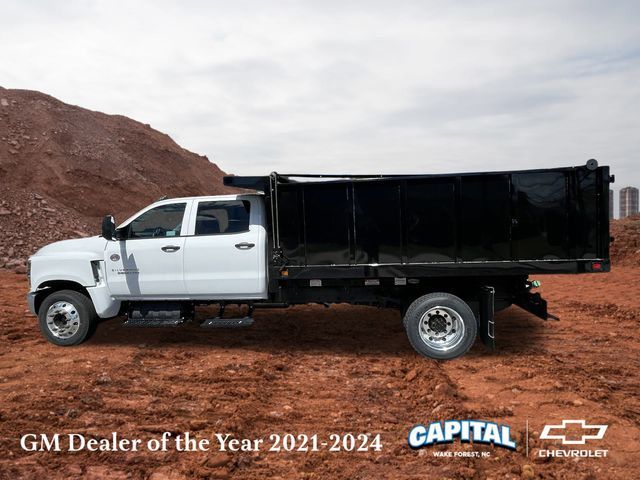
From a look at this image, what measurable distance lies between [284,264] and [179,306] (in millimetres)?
1730

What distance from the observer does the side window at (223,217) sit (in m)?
6.55

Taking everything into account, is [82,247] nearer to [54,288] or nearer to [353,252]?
[54,288]

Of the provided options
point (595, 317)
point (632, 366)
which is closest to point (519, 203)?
point (632, 366)

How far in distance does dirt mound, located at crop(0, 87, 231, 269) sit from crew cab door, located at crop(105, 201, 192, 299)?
41.7ft

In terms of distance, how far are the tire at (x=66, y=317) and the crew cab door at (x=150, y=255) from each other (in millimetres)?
499

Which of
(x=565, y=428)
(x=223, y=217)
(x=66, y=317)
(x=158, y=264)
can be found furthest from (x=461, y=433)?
(x=66, y=317)

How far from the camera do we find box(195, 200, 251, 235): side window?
6.55 m

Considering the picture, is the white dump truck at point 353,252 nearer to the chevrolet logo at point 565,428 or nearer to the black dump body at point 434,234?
the black dump body at point 434,234

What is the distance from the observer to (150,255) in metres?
6.66

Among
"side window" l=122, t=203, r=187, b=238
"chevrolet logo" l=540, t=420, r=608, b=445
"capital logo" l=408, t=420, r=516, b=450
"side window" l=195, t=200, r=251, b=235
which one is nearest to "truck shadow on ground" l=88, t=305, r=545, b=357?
"side window" l=122, t=203, r=187, b=238

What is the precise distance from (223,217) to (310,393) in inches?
110

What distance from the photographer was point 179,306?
22.0ft

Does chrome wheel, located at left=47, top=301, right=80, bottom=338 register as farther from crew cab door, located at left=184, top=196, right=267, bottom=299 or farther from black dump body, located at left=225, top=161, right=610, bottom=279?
black dump body, located at left=225, top=161, right=610, bottom=279

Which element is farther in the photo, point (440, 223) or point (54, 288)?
point (54, 288)
